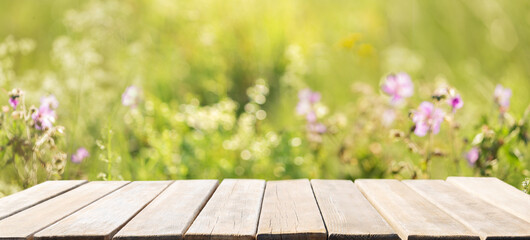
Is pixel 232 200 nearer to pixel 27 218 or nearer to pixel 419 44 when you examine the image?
pixel 27 218

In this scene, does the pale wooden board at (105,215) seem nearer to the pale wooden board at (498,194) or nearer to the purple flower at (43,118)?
the purple flower at (43,118)

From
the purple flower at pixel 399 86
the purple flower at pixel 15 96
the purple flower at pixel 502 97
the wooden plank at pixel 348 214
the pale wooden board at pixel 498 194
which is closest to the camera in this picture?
the wooden plank at pixel 348 214

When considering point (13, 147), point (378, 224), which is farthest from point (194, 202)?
point (13, 147)

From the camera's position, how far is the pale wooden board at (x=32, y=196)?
1.72m

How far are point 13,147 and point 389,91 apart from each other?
175cm

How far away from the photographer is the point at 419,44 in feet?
16.8

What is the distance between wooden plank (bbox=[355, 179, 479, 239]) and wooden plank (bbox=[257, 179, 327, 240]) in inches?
7.3

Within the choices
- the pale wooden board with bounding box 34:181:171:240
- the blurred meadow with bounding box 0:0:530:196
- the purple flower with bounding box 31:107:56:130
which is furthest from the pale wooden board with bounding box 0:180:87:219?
the purple flower with bounding box 31:107:56:130

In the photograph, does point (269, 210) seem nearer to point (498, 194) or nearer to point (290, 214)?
point (290, 214)

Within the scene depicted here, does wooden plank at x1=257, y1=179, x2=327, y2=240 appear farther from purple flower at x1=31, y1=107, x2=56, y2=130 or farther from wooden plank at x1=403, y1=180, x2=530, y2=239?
purple flower at x1=31, y1=107, x2=56, y2=130

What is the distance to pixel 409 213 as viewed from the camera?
1575mm

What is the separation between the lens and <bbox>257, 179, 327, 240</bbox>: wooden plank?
1362 mm

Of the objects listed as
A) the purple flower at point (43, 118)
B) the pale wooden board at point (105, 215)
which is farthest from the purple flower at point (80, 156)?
the pale wooden board at point (105, 215)

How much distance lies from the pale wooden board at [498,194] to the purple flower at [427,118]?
451mm
